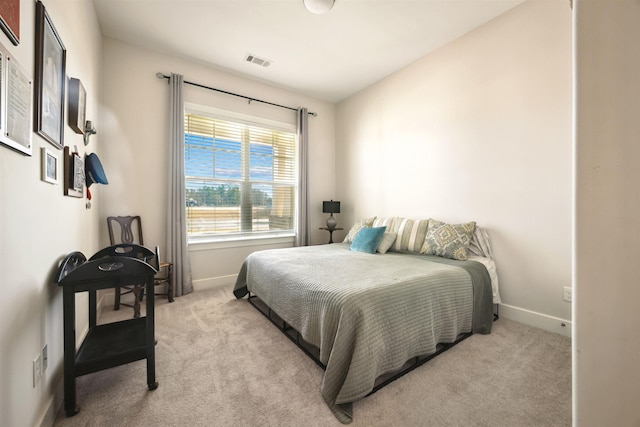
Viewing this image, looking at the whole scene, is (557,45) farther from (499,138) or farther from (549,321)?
(549,321)

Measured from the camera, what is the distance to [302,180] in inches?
162

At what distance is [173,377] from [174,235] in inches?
73.2

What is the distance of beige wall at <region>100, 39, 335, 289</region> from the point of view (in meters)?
2.84

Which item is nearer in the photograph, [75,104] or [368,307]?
[368,307]

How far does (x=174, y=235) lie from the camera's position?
3078mm

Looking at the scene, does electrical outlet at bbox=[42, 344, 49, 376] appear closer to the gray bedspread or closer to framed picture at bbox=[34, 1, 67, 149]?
framed picture at bbox=[34, 1, 67, 149]

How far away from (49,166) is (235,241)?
2.38 metres

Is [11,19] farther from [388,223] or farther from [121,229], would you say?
[388,223]

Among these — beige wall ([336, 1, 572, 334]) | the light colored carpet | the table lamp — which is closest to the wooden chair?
the light colored carpet

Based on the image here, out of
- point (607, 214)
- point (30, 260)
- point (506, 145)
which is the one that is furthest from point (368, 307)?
point (506, 145)

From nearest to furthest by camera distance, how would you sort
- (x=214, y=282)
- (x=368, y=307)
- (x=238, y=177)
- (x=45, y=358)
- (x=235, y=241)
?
(x=45, y=358), (x=368, y=307), (x=214, y=282), (x=235, y=241), (x=238, y=177)

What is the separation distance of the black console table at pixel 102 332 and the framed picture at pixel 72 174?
0.44 m

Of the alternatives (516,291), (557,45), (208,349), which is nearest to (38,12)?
(208,349)

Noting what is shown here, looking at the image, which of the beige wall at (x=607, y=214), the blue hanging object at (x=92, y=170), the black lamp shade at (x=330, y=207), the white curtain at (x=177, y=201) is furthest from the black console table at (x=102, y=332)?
the black lamp shade at (x=330, y=207)
